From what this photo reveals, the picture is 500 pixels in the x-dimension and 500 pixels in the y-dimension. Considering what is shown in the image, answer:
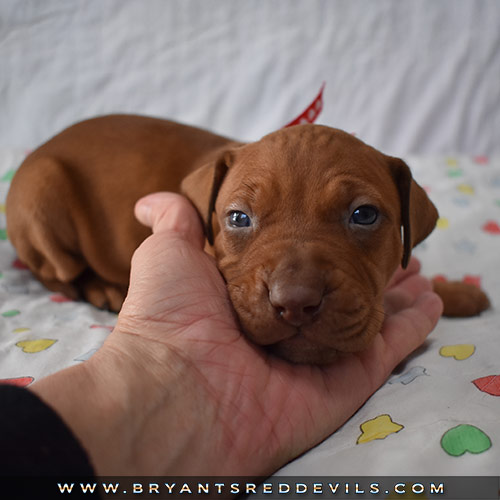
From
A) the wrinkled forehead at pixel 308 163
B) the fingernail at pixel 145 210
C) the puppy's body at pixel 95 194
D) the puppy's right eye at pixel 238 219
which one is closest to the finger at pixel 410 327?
the wrinkled forehead at pixel 308 163

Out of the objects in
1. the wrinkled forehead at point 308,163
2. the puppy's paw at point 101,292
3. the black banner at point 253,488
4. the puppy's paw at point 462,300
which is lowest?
the puppy's paw at point 101,292

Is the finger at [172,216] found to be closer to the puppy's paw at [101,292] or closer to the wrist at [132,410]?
the wrist at [132,410]

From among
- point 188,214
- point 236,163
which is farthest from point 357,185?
point 188,214

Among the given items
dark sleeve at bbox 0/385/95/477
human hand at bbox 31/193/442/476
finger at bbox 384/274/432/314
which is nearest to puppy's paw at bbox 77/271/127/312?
human hand at bbox 31/193/442/476

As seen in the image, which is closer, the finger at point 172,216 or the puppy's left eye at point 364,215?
the puppy's left eye at point 364,215

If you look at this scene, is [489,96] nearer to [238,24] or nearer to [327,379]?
[238,24]

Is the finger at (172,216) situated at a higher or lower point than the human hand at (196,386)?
higher

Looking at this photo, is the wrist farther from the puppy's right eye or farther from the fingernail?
the fingernail

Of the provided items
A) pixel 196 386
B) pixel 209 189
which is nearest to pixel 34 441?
pixel 196 386

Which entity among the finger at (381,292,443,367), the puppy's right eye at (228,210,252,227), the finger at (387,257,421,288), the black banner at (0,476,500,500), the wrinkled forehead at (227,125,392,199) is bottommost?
the finger at (387,257,421,288)
